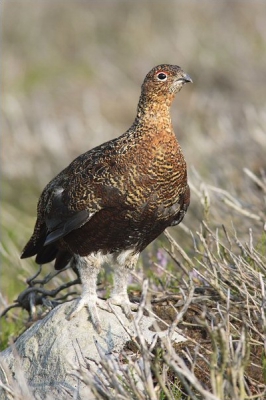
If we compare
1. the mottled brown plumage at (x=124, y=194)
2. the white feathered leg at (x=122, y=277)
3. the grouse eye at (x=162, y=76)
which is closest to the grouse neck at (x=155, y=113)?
the mottled brown plumage at (x=124, y=194)

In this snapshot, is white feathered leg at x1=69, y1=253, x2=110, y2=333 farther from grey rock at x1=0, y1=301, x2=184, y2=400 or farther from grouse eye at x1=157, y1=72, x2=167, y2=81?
grouse eye at x1=157, y1=72, x2=167, y2=81

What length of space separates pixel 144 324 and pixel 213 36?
14.8m

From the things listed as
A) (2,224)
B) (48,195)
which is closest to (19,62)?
(2,224)

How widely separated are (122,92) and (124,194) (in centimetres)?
1341

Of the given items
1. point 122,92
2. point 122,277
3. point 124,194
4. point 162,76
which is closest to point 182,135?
point 122,92

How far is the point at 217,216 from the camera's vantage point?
5.90 metres

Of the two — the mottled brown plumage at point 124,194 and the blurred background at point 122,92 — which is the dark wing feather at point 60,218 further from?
the blurred background at point 122,92

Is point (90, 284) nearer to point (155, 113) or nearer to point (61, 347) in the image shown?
point (61, 347)

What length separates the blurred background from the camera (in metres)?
7.34

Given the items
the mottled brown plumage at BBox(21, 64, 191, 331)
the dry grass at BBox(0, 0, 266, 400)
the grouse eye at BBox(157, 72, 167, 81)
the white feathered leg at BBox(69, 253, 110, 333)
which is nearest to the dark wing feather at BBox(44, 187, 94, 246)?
the mottled brown plumage at BBox(21, 64, 191, 331)

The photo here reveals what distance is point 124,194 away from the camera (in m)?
3.66

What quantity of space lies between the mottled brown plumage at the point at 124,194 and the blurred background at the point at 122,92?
619 millimetres

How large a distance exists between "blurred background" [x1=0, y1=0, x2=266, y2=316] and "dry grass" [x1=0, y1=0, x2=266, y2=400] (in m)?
0.03

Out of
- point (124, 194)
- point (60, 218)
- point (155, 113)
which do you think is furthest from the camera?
point (60, 218)
